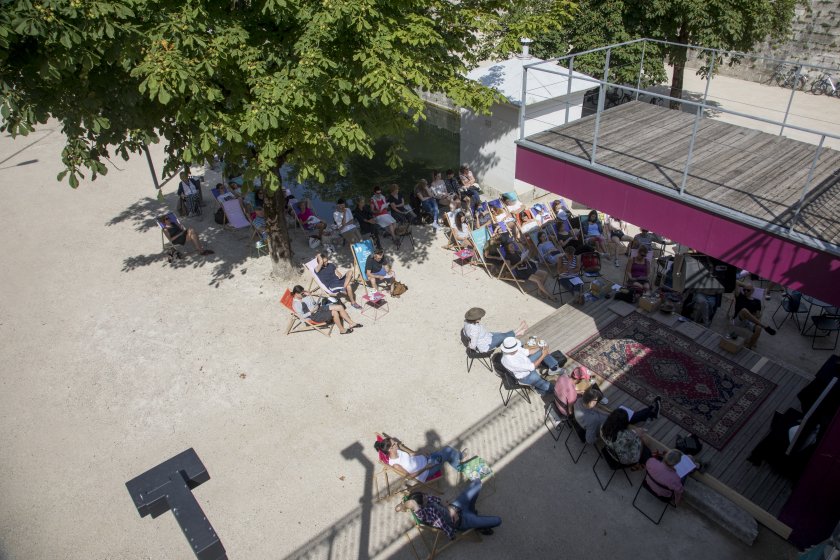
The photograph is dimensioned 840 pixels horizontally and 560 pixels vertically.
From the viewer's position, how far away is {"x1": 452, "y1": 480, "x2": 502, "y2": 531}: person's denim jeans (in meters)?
6.00

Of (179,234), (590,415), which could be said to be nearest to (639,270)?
(590,415)

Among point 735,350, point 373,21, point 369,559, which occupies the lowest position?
point 369,559

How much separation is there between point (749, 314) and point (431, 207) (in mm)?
6600

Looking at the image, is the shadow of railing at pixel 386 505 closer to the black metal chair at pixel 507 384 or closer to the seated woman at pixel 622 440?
the black metal chair at pixel 507 384

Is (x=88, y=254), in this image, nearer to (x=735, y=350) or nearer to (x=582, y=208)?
(x=582, y=208)

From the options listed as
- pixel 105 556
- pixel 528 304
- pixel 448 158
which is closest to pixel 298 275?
pixel 528 304

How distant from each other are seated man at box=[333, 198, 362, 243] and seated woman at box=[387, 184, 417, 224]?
110 cm

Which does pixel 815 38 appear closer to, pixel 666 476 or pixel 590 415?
pixel 590 415

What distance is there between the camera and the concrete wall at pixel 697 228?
5180 millimetres

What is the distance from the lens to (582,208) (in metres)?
13.5

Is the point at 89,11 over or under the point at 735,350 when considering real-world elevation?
over

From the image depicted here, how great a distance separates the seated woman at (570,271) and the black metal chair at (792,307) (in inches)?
128

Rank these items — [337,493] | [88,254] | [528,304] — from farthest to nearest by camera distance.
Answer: [88,254], [528,304], [337,493]

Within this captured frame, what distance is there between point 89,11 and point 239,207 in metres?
→ 6.71
